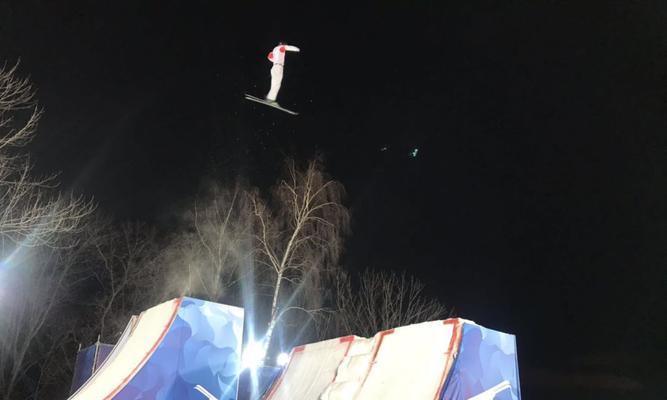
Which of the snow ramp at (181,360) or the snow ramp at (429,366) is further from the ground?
the snow ramp at (429,366)

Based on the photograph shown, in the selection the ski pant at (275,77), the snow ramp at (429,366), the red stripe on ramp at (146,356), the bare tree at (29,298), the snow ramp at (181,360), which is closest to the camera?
the snow ramp at (429,366)

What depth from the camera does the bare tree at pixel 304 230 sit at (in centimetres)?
1858

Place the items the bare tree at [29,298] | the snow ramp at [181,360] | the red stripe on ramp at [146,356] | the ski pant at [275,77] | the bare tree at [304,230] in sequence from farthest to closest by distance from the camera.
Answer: the bare tree at [29,298] → the bare tree at [304,230] → the ski pant at [275,77] → the snow ramp at [181,360] → the red stripe on ramp at [146,356]

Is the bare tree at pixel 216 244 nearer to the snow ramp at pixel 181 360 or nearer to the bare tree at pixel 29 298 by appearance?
the bare tree at pixel 29 298

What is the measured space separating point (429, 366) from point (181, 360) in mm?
3489

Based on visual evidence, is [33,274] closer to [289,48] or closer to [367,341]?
[289,48]

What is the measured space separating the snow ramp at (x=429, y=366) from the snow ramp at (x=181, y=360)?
1346mm

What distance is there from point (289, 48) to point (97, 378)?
6.50m

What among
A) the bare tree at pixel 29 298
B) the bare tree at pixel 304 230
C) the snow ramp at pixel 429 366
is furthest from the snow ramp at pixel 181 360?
the bare tree at pixel 29 298

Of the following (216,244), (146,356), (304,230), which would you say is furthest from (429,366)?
(216,244)

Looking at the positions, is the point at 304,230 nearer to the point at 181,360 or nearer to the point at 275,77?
the point at 275,77

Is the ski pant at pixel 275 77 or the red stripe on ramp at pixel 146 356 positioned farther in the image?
the ski pant at pixel 275 77

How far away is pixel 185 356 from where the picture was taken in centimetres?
716

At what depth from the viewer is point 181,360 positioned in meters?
7.12
